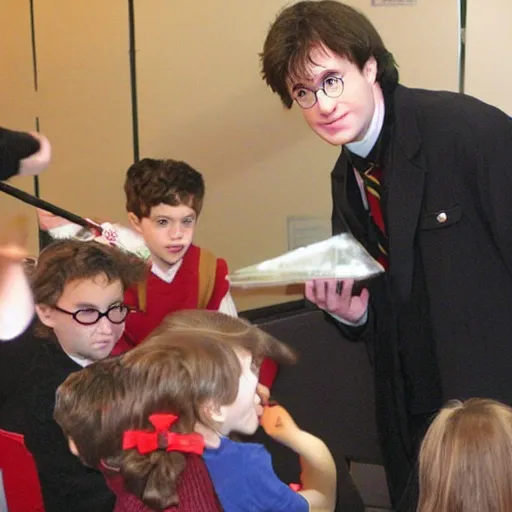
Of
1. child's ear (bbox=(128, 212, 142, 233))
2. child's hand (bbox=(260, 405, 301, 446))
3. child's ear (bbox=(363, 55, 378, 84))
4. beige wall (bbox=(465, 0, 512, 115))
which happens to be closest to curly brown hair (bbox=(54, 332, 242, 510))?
child's hand (bbox=(260, 405, 301, 446))

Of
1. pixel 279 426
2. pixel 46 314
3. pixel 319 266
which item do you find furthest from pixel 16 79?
pixel 279 426

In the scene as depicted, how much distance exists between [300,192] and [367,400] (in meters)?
0.70

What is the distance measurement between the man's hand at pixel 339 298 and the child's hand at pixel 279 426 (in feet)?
0.67

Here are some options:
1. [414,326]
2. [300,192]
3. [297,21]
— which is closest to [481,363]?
[414,326]

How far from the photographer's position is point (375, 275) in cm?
143

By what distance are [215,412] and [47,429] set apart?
1.47ft

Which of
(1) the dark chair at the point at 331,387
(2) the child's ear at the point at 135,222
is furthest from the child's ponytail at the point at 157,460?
(1) the dark chair at the point at 331,387

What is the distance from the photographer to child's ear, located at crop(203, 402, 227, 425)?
1.17 m

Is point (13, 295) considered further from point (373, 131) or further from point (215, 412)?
point (373, 131)

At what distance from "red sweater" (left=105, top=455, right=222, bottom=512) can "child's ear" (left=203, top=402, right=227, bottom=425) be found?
2.3 inches

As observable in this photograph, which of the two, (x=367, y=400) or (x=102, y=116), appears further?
(x=102, y=116)

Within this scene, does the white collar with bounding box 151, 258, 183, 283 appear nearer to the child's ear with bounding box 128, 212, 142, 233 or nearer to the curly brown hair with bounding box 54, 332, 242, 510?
the child's ear with bounding box 128, 212, 142, 233

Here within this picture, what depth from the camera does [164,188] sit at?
1.76m

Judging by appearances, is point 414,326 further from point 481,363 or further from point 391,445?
point 391,445
